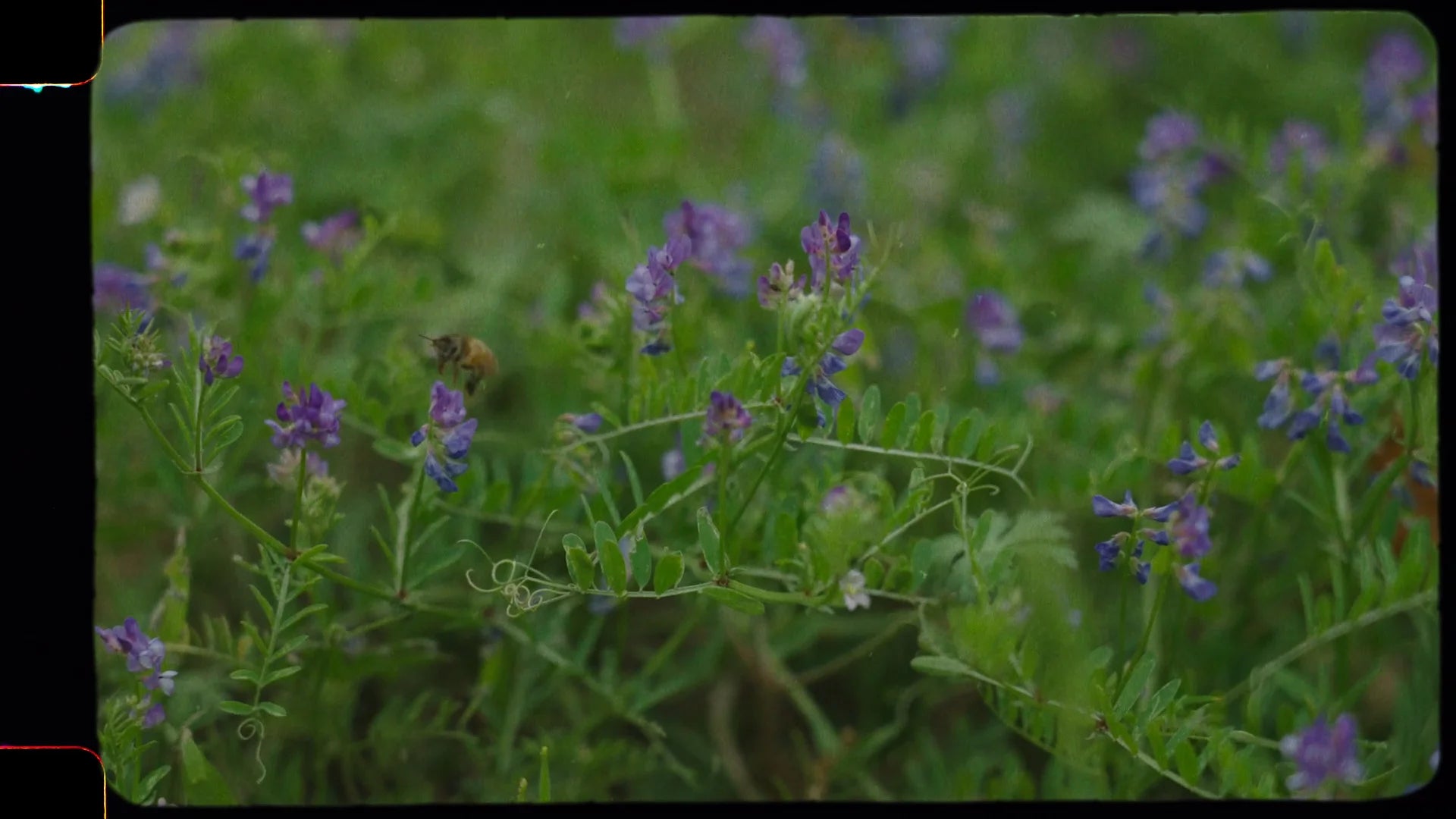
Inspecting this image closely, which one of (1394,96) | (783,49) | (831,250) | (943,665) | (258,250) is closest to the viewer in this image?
(831,250)

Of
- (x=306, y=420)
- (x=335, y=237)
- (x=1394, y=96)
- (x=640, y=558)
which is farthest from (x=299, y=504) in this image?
(x=1394, y=96)

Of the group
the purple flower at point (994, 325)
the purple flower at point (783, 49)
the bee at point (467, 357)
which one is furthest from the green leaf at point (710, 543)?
the purple flower at point (783, 49)

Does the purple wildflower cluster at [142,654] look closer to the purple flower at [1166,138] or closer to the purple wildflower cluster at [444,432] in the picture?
the purple wildflower cluster at [444,432]

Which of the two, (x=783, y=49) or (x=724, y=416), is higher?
(x=783, y=49)

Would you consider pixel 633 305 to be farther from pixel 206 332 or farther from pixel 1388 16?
pixel 1388 16

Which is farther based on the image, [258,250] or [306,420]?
[258,250]

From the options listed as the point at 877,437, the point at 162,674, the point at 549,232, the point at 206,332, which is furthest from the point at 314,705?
the point at 549,232

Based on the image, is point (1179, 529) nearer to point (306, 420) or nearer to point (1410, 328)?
point (1410, 328)
